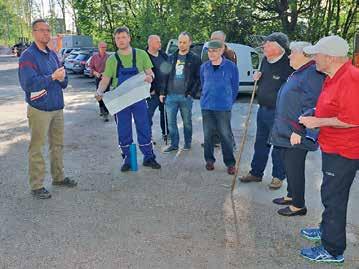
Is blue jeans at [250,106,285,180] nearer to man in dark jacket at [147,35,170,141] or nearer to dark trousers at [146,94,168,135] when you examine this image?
man in dark jacket at [147,35,170,141]

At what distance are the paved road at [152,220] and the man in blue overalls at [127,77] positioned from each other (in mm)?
426

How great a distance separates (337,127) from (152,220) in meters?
2.05

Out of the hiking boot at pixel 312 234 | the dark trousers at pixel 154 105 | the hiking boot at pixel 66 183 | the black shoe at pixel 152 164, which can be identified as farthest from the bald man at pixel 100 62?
the hiking boot at pixel 312 234

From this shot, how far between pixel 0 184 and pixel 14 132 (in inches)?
127

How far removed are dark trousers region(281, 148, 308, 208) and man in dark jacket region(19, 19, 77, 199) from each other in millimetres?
2548

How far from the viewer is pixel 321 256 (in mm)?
3318

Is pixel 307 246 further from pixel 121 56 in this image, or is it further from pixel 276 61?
pixel 121 56

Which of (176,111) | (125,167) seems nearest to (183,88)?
(176,111)

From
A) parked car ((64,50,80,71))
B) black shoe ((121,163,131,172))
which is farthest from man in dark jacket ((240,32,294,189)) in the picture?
parked car ((64,50,80,71))

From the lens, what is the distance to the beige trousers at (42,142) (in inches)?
179

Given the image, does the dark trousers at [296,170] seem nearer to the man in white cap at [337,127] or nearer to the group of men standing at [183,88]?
the man in white cap at [337,127]

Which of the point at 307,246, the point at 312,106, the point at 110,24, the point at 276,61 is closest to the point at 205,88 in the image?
the point at 276,61

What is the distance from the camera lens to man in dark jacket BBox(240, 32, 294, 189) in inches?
178

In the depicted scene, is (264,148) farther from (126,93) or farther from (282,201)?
(126,93)
